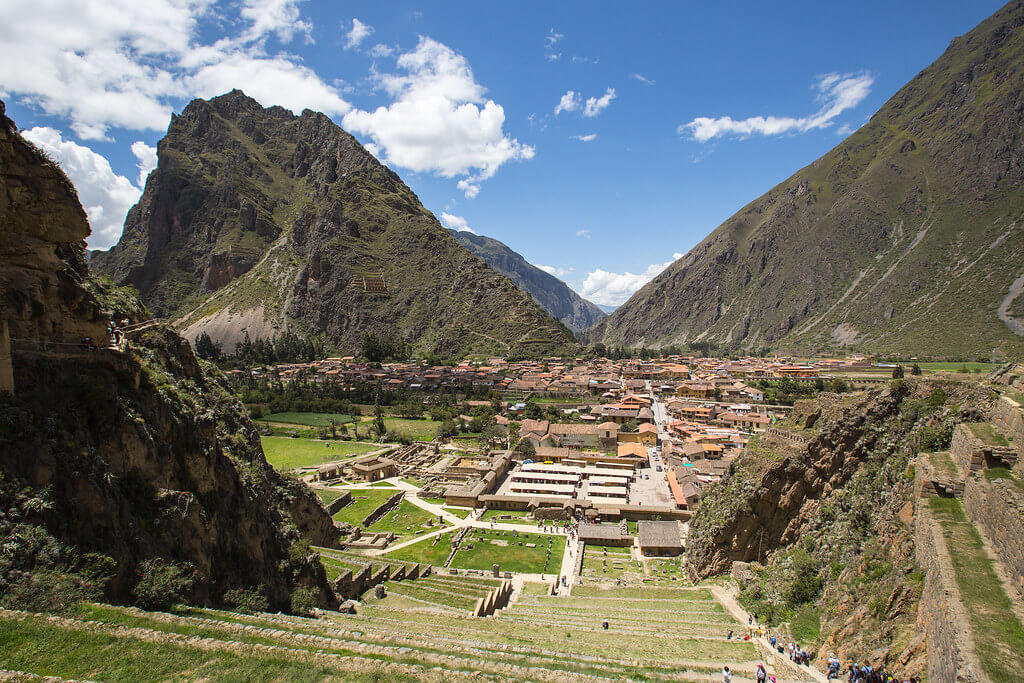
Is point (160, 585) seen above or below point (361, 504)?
above

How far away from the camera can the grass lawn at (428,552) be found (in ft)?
96.8

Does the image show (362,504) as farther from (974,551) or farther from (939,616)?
(974,551)

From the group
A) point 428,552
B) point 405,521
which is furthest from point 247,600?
point 405,521

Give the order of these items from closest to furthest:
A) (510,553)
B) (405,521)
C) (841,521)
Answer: (841,521)
(510,553)
(405,521)

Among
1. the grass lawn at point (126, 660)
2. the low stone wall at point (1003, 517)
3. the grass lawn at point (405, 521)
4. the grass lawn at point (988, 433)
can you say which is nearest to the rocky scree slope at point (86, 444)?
the grass lawn at point (126, 660)

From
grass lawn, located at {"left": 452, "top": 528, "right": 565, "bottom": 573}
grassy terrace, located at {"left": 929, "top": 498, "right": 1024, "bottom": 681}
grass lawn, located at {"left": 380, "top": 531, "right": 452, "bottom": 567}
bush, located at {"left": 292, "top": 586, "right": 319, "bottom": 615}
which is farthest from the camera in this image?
grass lawn, located at {"left": 380, "top": 531, "right": 452, "bottom": 567}

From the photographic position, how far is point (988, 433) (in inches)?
541

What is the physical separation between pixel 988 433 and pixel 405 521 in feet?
108

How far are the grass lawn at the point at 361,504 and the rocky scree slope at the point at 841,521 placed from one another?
79.1ft

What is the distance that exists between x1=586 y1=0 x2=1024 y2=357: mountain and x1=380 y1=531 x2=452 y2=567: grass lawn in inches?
4020

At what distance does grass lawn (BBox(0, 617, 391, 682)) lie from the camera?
770cm

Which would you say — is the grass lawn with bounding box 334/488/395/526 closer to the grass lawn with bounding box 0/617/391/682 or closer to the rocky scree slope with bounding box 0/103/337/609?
the rocky scree slope with bounding box 0/103/337/609

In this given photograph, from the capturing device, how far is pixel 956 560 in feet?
32.3

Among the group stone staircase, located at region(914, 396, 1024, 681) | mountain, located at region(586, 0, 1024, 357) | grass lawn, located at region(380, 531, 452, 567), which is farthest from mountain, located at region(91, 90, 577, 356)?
stone staircase, located at region(914, 396, 1024, 681)
